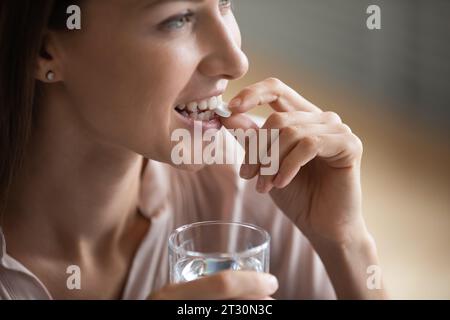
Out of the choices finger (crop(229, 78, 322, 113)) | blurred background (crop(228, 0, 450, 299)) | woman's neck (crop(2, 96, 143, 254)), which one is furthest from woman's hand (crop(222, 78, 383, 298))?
woman's neck (crop(2, 96, 143, 254))

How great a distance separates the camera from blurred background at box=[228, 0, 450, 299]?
1002 mm

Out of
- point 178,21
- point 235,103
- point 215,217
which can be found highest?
point 178,21

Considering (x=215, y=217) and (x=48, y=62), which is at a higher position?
(x=48, y=62)

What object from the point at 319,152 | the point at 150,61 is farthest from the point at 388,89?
the point at 150,61

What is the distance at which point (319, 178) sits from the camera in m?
0.90

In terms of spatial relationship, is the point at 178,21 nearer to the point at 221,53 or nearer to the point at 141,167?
the point at 221,53

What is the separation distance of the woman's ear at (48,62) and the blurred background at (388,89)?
0.29 meters

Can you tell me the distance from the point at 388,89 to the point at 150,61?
1.76ft

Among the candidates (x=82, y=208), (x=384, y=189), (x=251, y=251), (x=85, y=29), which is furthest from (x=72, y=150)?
(x=384, y=189)

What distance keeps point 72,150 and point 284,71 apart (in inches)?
15.3

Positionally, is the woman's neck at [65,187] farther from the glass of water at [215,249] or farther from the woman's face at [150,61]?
the glass of water at [215,249]

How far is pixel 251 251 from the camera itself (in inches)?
27.1

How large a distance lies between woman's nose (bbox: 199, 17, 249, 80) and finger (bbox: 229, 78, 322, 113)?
1.2 inches
